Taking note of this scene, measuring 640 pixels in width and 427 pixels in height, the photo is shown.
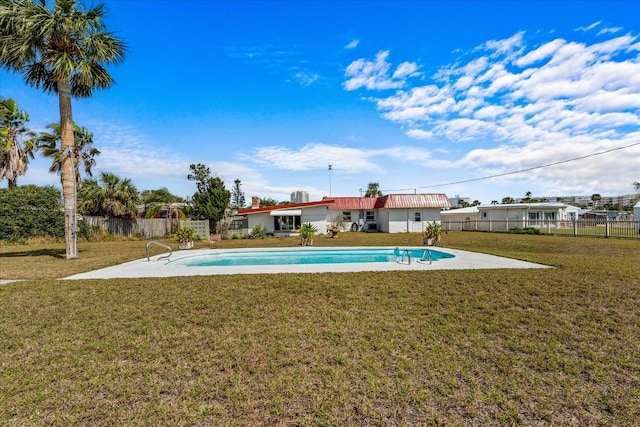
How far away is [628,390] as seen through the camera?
3.18m

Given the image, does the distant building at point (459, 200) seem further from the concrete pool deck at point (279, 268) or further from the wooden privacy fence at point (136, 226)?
the concrete pool deck at point (279, 268)

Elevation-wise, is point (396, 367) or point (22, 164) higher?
point (22, 164)

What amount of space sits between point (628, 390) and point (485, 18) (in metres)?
13.3

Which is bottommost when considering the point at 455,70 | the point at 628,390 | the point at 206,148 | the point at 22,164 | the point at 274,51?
the point at 628,390

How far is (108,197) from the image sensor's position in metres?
22.7

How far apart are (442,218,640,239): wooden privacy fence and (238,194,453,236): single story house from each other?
569cm

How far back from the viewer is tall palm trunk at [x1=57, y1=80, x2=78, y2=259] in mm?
12422

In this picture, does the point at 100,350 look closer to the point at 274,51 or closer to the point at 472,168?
the point at 274,51

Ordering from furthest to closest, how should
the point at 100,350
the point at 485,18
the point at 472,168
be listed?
1. the point at 472,168
2. the point at 485,18
3. the point at 100,350

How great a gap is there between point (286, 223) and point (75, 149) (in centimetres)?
1629

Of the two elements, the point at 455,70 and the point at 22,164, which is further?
the point at 22,164

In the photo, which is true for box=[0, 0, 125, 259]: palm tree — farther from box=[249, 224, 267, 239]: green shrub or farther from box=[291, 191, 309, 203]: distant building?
box=[291, 191, 309, 203]: distant building

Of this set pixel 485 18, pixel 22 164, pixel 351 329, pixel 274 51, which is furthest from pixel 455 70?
pixel 22 164

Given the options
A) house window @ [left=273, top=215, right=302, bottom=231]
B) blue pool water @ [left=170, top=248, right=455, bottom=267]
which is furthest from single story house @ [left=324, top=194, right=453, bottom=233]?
blue pool water @ [left=170, top=248, right=455, bottom=267]
